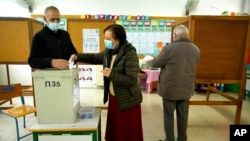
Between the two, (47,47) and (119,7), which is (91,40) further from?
(47,47)

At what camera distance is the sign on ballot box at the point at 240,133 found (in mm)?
1016

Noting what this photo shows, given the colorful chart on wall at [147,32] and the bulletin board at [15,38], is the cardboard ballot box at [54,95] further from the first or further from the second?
the colorful chart on wall at [147,32]

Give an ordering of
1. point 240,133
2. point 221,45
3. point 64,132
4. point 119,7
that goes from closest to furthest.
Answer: point 240,133, point 64,132, point 221,45, point 119,7

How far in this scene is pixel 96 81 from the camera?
197 inches

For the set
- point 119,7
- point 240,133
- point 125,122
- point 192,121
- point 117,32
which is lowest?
point 192,121

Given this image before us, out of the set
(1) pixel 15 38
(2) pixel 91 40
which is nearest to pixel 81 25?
(2) pixel 91 40

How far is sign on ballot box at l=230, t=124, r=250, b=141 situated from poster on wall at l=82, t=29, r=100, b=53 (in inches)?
110

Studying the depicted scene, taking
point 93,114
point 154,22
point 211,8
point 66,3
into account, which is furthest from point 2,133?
point 211,8

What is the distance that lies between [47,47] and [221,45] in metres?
2.20

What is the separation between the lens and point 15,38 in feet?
10.1

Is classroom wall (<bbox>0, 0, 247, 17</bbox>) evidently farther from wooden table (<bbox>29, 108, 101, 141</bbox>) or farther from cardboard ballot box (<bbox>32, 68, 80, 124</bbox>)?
wooden table (<bbox>29, 108, 101, 141</bbox>)

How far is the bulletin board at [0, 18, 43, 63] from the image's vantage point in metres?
3.02

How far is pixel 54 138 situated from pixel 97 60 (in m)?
0.77

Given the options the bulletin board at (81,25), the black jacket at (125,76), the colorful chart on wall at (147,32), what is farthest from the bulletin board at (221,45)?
the colorful chart on wall at (147,32)
